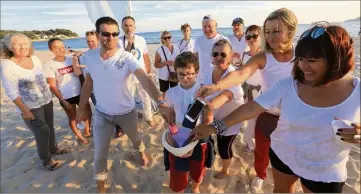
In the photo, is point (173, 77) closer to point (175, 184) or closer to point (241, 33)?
point (241, 33)

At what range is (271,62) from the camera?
7.54 ft

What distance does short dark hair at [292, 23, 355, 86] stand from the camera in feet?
4.43

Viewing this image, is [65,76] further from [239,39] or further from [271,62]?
[239,39]

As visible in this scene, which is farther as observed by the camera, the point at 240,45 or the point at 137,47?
the point at 240,45

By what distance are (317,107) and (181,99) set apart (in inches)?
49.9

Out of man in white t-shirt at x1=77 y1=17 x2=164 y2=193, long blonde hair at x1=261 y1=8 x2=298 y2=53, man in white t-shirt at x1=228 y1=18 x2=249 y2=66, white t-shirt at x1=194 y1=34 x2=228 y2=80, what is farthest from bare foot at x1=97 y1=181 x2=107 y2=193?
man in white t-shirt at x1=228 y1=18 x2=249 y2=66

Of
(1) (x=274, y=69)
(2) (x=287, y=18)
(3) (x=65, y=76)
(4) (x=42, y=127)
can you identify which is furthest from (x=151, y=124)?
(2) (x=287, y=18)

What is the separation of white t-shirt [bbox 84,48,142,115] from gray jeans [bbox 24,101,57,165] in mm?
1132

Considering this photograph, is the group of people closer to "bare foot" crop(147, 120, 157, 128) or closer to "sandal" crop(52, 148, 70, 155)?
"sandal" crop(52, 148, 70, 155)

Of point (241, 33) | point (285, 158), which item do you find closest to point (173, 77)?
point (241, 33)

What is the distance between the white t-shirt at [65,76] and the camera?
12.9 feet

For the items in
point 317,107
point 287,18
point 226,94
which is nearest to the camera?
point 317,107

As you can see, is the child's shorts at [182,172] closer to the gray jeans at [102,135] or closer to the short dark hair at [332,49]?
the gray jeans at [102,135]

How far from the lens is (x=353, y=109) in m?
1.40
